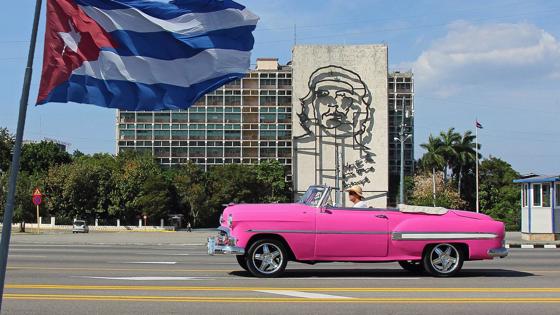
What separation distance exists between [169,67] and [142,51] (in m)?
0.31

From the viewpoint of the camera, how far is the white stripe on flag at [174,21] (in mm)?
6957

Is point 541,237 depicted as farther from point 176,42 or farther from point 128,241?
point 176,42

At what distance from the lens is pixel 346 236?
1391 cm

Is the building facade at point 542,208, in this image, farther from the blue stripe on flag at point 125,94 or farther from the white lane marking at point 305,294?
the blue stripe on flag at point 125,94

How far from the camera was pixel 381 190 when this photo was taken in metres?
101

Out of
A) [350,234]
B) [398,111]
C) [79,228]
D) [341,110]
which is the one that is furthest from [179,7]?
[398,111]

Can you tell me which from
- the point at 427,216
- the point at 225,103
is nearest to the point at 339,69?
the point at 225,103

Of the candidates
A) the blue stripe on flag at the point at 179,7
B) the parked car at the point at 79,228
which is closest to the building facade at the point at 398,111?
the parked car at the point at 79,228

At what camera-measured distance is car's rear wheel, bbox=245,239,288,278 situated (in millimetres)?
13914

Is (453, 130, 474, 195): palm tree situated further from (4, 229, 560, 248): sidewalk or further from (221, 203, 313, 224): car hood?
(221, 203, 313, 224): car hood

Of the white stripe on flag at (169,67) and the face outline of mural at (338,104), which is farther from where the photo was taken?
the face outline of mural at (338,104)

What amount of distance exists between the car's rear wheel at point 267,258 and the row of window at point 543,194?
871 inches

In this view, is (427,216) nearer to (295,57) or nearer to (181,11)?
(181,11)

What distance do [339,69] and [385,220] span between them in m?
89.3
